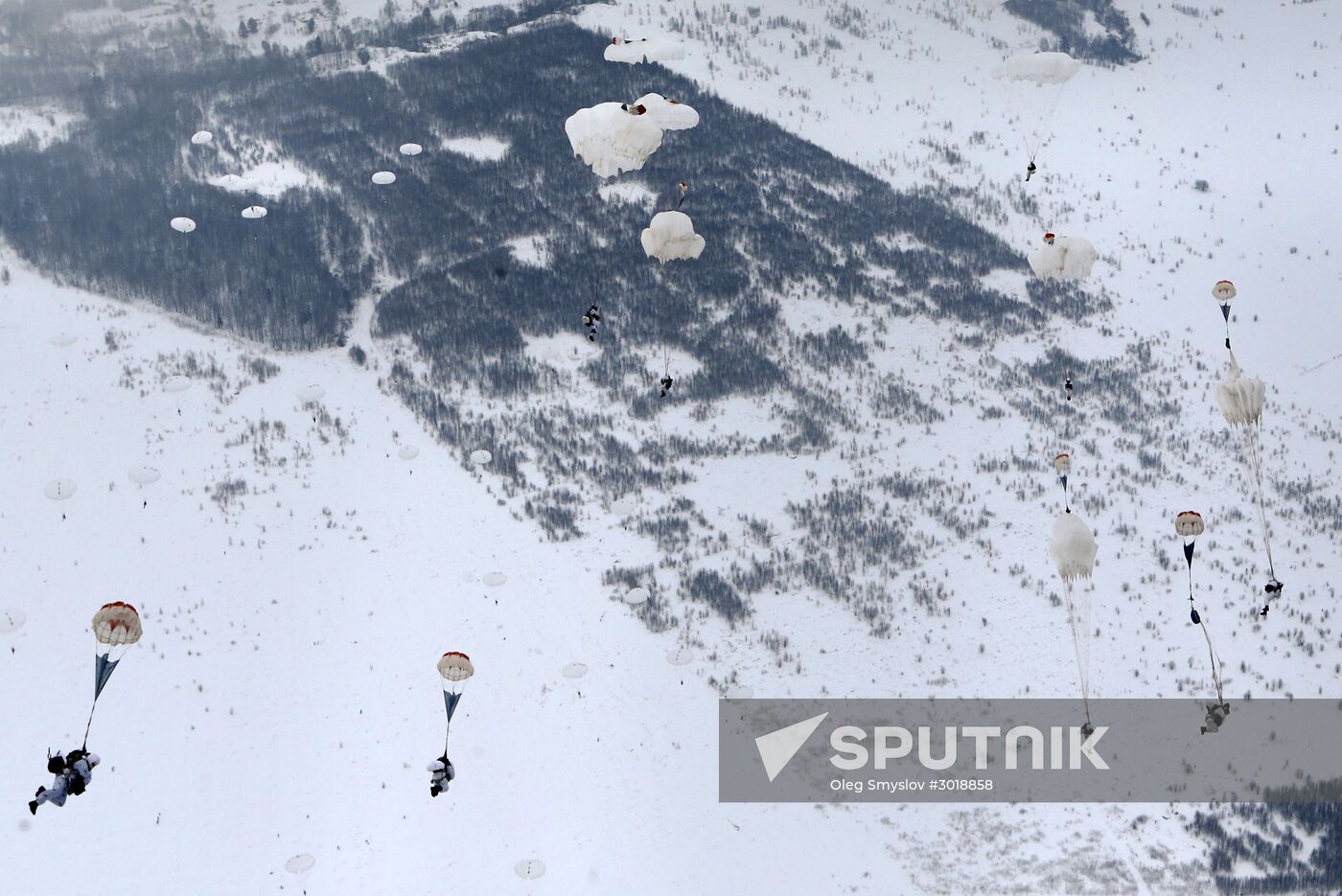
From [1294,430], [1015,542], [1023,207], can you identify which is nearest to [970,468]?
[1015,542]

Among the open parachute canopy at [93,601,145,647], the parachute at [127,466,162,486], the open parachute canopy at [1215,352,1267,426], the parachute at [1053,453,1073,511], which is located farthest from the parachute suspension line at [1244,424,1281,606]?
the parachute at [127,466,162,486]

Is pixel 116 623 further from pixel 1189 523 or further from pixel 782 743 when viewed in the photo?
pixel 1189 523

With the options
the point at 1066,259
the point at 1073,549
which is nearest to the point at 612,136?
the point at 1066,259

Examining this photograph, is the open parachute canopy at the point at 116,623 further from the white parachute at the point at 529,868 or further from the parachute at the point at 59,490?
the parachute at the point at 59,490

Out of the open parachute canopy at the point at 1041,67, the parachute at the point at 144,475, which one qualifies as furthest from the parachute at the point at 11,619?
the open parachute canopy at the point at 1041,67

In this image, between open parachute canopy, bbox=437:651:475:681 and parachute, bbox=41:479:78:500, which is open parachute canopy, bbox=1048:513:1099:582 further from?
parachute, bbox=41:479:78:500

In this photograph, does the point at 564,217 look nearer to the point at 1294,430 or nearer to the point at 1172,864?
the point at 1294,430
